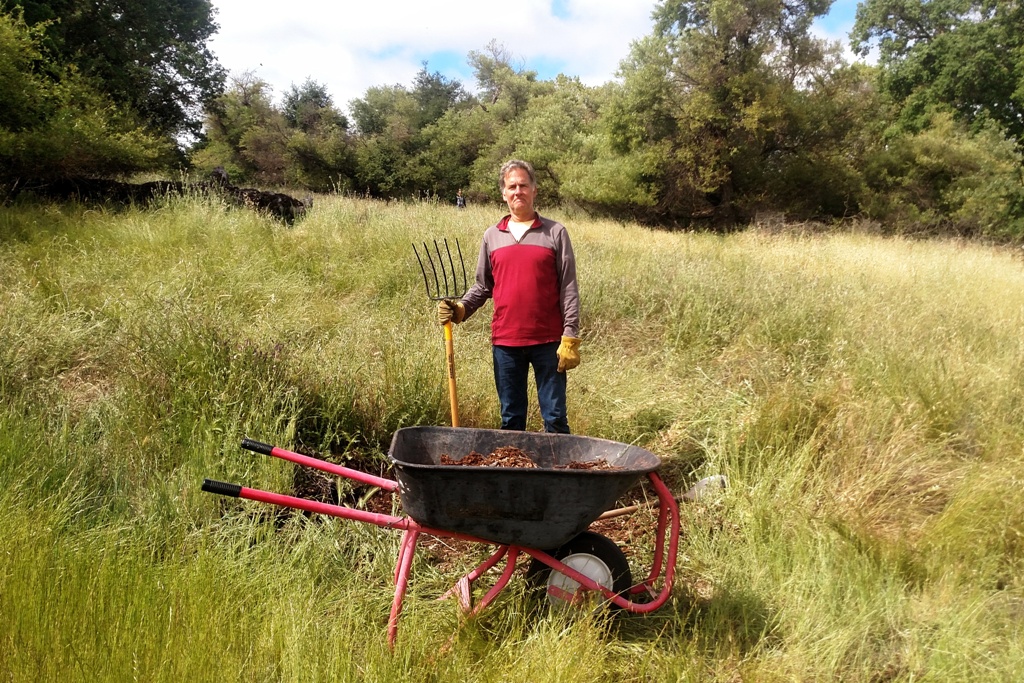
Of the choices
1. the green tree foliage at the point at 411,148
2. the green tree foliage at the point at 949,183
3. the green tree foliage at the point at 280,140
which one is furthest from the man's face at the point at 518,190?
the green tree foliage at the point at 280,140

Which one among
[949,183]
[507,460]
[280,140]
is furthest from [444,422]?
[280,140]

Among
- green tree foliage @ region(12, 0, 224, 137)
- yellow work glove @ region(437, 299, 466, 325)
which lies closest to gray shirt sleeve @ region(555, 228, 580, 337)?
yellow work glove @ region(437, 299, 466, 325)

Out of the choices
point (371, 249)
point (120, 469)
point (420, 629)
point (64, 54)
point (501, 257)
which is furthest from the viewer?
point (64, 54)

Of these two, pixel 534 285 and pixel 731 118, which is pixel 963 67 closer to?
pixel 731 118

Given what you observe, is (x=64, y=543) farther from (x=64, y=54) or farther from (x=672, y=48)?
(x=672, y=48)

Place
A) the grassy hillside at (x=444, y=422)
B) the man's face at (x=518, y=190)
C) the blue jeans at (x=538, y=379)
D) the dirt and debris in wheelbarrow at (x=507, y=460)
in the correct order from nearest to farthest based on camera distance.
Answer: the grassy hillside at (x=444, y=422)
the dirt and debris in wheelbarrow at (x=507, y=460)
the man's face at (x=518, y=190)
the blue jeans at (x=538, y=379)

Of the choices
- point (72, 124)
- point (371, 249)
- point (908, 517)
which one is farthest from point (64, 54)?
point (908, 517)

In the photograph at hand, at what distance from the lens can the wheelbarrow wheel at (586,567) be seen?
2.33 m

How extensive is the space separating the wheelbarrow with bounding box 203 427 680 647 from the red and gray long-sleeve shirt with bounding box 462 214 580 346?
0.90 meters

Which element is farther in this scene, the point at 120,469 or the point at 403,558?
the point at 120,469

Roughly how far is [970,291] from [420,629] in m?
8.22

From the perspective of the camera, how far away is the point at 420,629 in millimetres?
2092

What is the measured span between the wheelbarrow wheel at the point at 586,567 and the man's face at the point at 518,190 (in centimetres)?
164

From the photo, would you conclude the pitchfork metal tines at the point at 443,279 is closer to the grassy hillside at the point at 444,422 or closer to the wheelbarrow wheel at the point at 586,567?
the grassy hillside at the point at 444,422
